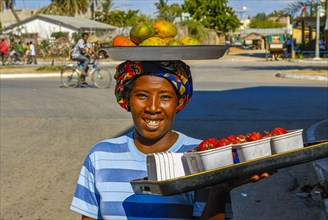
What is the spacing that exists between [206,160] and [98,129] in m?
8.49

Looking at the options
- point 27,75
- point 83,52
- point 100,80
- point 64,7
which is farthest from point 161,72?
point 64,7

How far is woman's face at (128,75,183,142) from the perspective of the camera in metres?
2.27

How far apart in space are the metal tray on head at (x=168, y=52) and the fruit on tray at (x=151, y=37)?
13 cm

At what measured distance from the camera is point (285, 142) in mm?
2109

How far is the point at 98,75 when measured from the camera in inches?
734

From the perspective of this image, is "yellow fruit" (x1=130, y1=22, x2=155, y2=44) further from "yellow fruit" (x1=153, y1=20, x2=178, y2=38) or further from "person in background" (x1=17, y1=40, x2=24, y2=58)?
"person in background" (x1=17, y1=40, x2=24, y2=58)

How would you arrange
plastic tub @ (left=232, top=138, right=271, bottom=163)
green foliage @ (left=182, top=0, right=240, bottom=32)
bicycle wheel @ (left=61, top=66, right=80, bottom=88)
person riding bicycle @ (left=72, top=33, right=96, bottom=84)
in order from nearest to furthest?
plastic tub @ (left=232, top=138, right=271, bottom=163), person riding bicycle @ (left=72, top=33, right=96, bottom=84), bicycle wheel @ (left=61, top=66, right=80, bottom=88), green foliage @ (left=182, top=0, right=240, bottom=32)

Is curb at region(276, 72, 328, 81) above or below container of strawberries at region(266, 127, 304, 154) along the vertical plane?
below

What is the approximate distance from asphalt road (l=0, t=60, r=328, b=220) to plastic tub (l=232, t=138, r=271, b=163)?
10.8ft

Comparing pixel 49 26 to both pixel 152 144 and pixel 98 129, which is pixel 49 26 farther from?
pixel 152 144

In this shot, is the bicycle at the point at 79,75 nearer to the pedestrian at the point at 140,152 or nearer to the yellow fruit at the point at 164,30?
the yellow fruit at the point at 164,30

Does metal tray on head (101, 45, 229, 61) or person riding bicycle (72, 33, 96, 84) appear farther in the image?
person riding bicycle (72, 33, 96, 84)

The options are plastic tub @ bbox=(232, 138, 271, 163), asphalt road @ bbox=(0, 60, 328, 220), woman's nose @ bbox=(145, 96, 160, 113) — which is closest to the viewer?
plastic tub @ bbox=(232, 138, 271, 163)

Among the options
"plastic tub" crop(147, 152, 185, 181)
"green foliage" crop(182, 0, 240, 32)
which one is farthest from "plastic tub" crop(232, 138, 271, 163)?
"green foliage" crop(182, 0, 240, 32)
